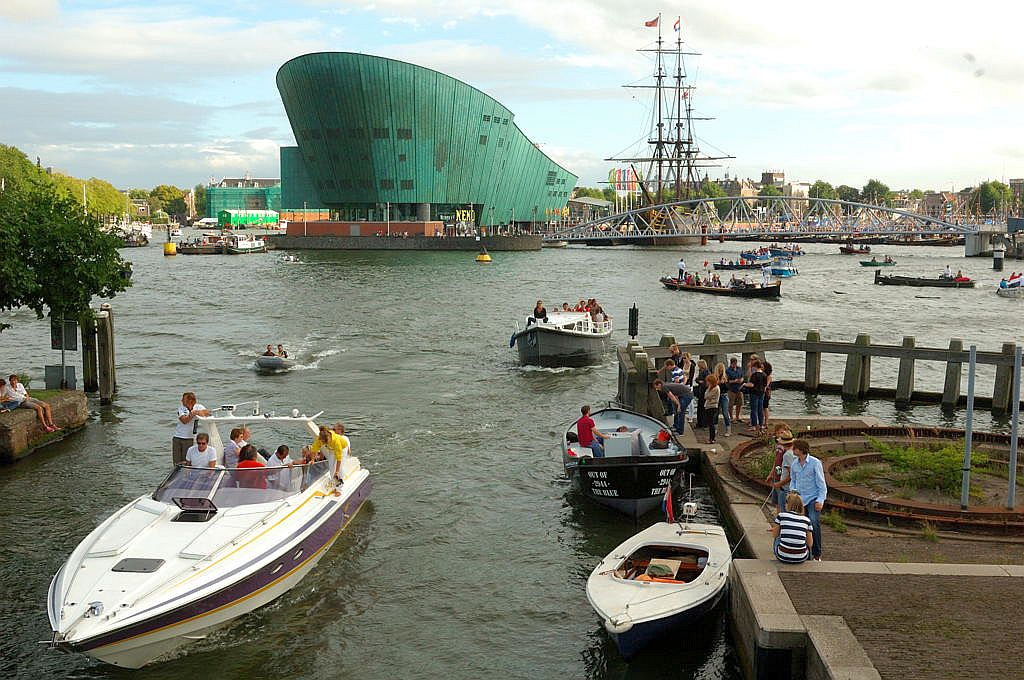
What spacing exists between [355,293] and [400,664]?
58986 mm

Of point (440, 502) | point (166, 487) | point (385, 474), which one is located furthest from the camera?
point (385, 474)

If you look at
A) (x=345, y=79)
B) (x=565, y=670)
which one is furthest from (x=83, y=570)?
(x=345, y=79)

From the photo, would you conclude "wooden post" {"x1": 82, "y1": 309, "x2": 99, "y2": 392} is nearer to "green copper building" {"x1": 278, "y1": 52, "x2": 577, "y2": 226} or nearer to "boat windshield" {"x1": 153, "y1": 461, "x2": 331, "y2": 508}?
"boat windshield" {"x1": 153, "y1": 461, "x2": 331, "y2": 508}

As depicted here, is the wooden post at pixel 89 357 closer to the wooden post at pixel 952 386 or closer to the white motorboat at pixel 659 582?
the white motorboat at pixel 659 582

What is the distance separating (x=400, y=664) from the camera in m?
12.6

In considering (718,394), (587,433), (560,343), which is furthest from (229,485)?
(560,343)

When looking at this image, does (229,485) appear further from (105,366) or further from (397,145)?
(397,145)

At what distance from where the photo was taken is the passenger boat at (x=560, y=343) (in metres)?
34.8

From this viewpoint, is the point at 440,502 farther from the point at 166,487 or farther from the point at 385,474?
the point at 166,487

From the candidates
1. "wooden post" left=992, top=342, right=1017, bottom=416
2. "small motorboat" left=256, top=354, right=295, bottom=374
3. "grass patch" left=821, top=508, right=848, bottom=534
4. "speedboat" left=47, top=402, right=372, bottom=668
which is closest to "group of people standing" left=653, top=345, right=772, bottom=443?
"grass patch" left=821, top=508, right=848, bottom=534

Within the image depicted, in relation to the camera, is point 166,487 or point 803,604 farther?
point 166,487

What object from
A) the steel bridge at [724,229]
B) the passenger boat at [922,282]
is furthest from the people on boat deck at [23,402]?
the steel bridge at [724,229]

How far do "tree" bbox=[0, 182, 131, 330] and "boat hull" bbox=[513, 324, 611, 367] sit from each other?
1409cm

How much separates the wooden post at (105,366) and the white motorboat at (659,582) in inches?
775
